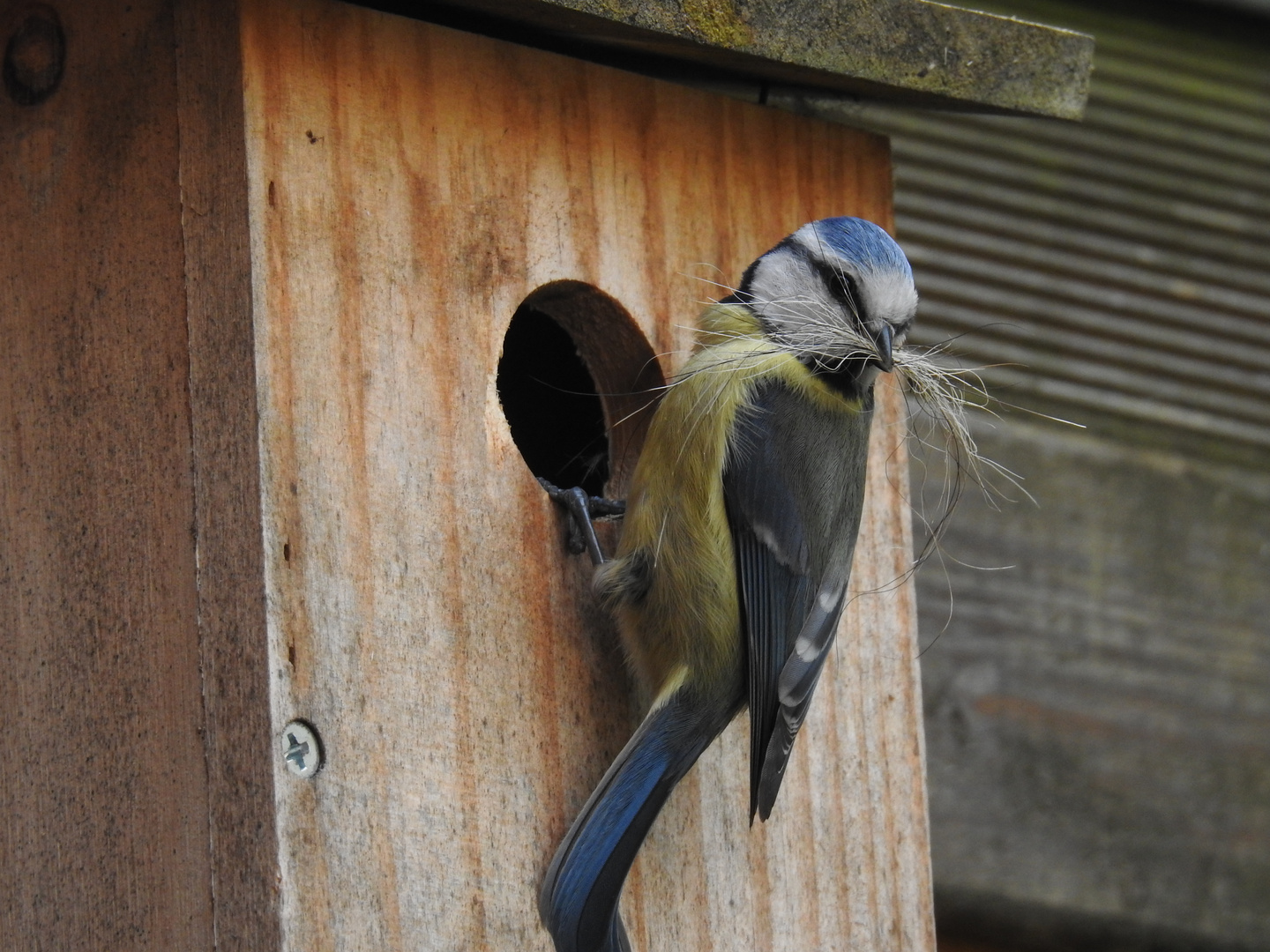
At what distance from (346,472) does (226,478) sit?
0.13m

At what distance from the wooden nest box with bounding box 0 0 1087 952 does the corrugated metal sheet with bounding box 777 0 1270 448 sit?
57 cm

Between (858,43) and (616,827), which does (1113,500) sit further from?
(616,827)

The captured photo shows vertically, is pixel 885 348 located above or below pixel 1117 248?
below

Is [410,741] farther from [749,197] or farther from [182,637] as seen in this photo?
[749,197]

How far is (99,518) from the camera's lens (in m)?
1.91

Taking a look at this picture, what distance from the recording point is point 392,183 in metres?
1.96

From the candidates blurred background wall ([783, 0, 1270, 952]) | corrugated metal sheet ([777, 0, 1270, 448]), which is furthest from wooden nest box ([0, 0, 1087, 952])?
corrugated metal sheet ([777, 0, 1270, 448])

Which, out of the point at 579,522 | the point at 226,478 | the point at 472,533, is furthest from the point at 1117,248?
the point at 226,478

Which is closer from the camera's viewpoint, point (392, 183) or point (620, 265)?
point (392, 183)

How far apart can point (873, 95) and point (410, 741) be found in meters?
1.13

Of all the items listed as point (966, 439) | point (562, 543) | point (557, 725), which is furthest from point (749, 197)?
point (557, 725)

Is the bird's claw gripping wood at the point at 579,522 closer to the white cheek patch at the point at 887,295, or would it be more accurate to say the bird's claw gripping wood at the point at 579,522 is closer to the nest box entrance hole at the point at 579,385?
the nest box entrance hole at the point at 579,385

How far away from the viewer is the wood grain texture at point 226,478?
5.57 feet

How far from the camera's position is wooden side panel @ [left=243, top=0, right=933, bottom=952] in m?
1.78
